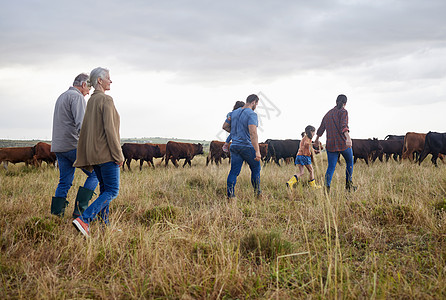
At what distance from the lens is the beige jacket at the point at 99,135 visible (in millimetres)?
3605

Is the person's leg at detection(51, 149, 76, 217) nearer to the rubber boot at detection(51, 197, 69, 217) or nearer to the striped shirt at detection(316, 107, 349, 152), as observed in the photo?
the rubber boot at detection(51, 197, 69, 217)

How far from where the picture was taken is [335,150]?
6.31 metres

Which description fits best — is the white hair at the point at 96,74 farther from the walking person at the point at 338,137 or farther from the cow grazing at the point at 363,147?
the cow grazing at the point at 363,147

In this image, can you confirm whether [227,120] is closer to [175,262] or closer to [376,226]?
[376,226]

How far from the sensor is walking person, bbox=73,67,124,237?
11.8 ft

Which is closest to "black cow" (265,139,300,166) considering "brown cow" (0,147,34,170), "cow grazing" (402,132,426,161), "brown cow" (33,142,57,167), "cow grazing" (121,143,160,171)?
"cow grazing" (402,132,426,161)

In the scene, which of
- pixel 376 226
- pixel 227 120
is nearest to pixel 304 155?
pixel 227 120

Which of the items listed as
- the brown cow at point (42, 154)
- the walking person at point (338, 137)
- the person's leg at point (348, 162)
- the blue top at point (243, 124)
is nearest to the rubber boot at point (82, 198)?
the blue top at point (243, 124)

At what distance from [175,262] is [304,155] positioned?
5636 millimetres

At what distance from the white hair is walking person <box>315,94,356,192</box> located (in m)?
4.74

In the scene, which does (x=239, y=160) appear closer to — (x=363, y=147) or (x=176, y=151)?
(x=176, y=151)

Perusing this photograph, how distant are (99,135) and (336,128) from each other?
16.0ft

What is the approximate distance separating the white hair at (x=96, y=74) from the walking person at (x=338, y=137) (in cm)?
474

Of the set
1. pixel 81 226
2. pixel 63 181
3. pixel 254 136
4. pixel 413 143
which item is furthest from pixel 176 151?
pixel 81 226
